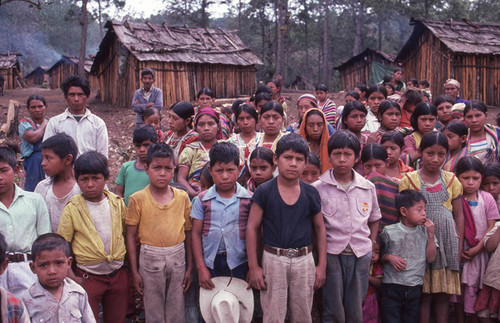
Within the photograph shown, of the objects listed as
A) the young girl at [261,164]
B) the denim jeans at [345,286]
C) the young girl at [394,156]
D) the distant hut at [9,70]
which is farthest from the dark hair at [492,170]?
the distant hut at [9,70]

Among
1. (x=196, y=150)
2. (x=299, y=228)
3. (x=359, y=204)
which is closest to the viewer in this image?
(x=299, y=228)

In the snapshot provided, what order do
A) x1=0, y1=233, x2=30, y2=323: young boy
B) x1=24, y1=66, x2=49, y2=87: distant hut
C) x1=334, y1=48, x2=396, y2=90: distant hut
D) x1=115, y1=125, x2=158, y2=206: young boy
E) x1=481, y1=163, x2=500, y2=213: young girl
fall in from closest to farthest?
1. x1=0, y1=233, x2=30, y2=323: young boy
2. x1=481, y1=163, x2=500, y2=213: young girl
3. x1=115, y1=125, x2=158, y2=206: young boy
4. x1=334, y1=48, x2=396, y2=90: distant hut
5. x1=24, y1=66, x2=49, y2=87: distant hut

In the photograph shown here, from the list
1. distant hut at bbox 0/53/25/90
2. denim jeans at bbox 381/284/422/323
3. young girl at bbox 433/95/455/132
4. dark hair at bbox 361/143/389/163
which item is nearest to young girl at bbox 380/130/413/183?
dark hair at bbox 361/143/389/163

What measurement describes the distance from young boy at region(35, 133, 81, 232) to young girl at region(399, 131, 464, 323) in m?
2.48

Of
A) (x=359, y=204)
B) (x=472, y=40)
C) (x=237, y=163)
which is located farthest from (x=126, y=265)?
(x=472, y=40)

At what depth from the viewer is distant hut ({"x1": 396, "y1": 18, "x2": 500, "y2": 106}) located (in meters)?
14.3

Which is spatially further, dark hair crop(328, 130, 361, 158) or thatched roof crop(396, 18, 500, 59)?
thatched roof crop(396, 18, 500, 59)

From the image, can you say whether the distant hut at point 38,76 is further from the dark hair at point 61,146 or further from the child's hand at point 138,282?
the child's hand at point 138,282

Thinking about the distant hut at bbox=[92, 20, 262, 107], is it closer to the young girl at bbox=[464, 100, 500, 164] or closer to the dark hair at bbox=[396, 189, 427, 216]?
the young girl at bbox=[464, 100, 500, 164]

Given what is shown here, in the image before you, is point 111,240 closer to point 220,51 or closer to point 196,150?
point 196,150

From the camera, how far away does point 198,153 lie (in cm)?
376

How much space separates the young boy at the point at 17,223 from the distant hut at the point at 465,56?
14025 mm

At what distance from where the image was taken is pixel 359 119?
3988 millimetres

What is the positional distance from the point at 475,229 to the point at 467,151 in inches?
32.8
